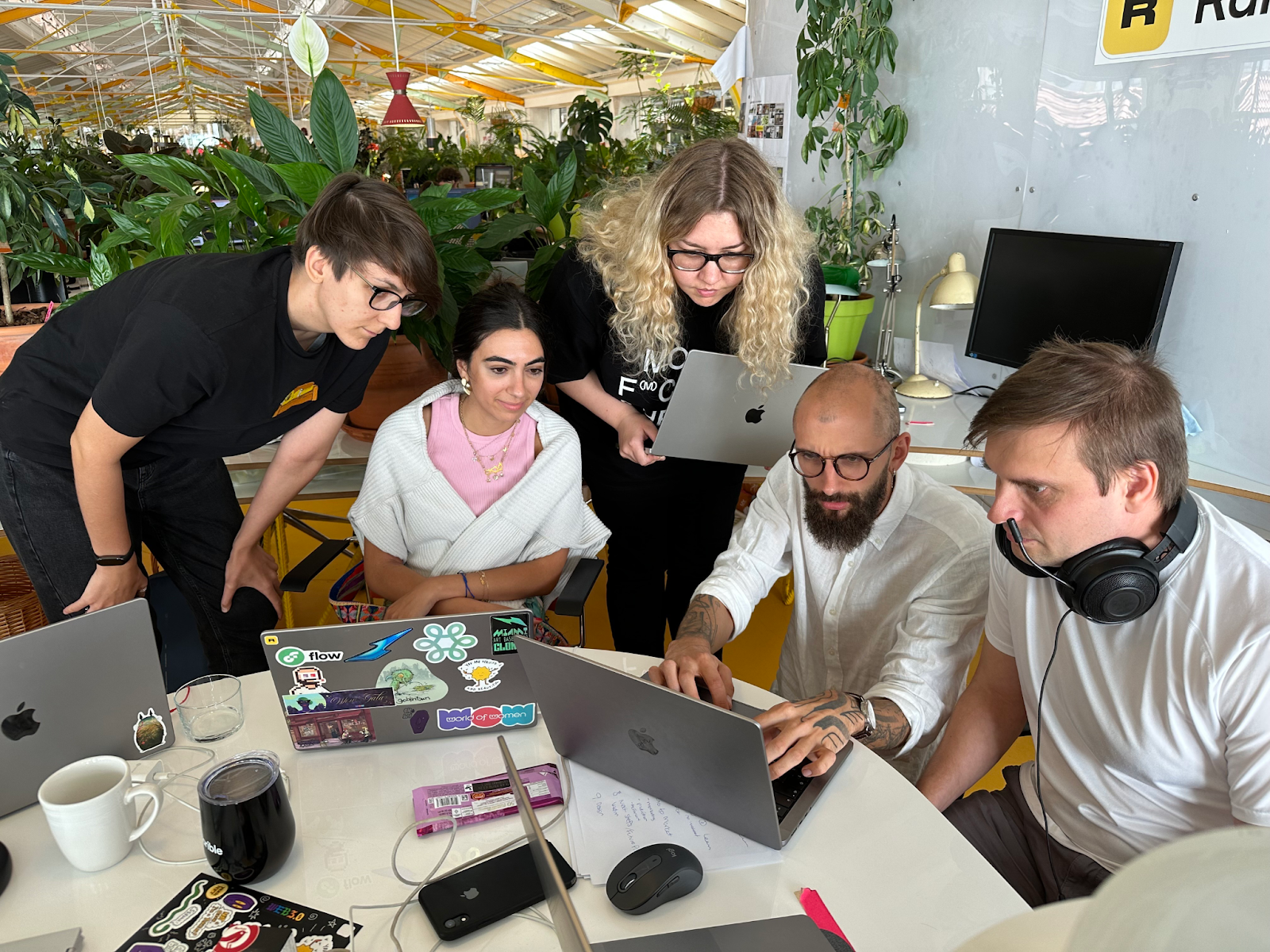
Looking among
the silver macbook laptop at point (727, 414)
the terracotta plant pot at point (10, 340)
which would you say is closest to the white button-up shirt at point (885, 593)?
the silver macbook laptop at point (727, 414)

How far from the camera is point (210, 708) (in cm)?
127

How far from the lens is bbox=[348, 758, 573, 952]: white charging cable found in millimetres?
933

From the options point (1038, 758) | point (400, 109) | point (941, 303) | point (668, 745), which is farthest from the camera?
point (400, 109)

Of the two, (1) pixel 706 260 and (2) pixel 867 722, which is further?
(1) pixel 706 260

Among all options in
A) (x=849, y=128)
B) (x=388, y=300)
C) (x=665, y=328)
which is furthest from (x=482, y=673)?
(x=849, y=128)

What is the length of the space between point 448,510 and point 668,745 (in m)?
1.21

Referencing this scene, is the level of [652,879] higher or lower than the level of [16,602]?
higher

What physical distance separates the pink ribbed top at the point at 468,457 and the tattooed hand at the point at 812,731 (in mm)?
1056

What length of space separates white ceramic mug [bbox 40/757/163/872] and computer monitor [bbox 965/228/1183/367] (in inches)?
96.2

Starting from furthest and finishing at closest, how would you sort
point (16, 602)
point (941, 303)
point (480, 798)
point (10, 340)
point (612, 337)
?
point (941, 303) < point (10, 340) < point (16, 602) < point (612, 337) < point (480, 798)

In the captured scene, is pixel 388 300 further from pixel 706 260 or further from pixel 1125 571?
pixel 1125 571

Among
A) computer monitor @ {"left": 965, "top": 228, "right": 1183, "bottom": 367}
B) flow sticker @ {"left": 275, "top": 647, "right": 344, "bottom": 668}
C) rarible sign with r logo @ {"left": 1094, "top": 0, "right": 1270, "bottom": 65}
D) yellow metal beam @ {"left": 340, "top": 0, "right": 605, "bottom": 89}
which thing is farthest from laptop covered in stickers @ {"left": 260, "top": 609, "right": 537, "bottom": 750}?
yellow metal beam @ {"left": 340, "top": 0, "right": 605, "bottom": 89}

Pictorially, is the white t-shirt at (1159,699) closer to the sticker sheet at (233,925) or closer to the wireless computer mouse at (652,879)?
the wireless computer mouse at (652,879)

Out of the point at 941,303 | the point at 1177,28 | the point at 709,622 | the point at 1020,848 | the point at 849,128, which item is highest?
the point at 1177,28
